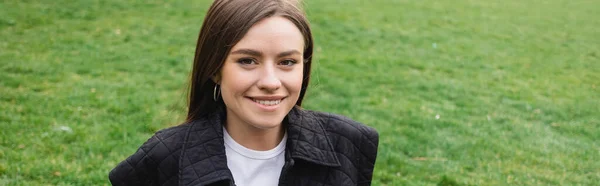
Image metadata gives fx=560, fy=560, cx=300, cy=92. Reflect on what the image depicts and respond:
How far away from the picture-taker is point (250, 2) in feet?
5.70

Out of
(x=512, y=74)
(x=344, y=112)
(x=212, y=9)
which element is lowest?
(x=512, y=74)

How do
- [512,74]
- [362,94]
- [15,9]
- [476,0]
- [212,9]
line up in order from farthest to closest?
1. [476,0]
2. [15,9]
3. [512,74]
4. [362,94]
5. [212,9]

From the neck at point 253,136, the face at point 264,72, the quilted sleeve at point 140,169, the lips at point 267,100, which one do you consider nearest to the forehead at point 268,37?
the face at point 264,72

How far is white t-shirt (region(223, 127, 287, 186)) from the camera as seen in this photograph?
1.80 m

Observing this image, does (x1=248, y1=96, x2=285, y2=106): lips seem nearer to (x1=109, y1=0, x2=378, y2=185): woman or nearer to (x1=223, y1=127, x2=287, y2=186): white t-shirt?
(x1=109, y1=0, x2=378, y2=185): woman

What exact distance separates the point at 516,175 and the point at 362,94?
209 cm

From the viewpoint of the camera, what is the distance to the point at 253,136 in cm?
184

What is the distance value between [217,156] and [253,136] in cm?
15

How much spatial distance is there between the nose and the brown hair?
0.13 metres

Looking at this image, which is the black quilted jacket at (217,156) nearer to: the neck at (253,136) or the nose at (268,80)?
the neck at (253,136)

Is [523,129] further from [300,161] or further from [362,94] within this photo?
[300,161]

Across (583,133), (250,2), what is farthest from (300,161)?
(583,133)

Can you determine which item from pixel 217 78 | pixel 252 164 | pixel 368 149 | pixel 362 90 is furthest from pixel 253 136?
pixel 362 90

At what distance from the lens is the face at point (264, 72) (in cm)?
168
